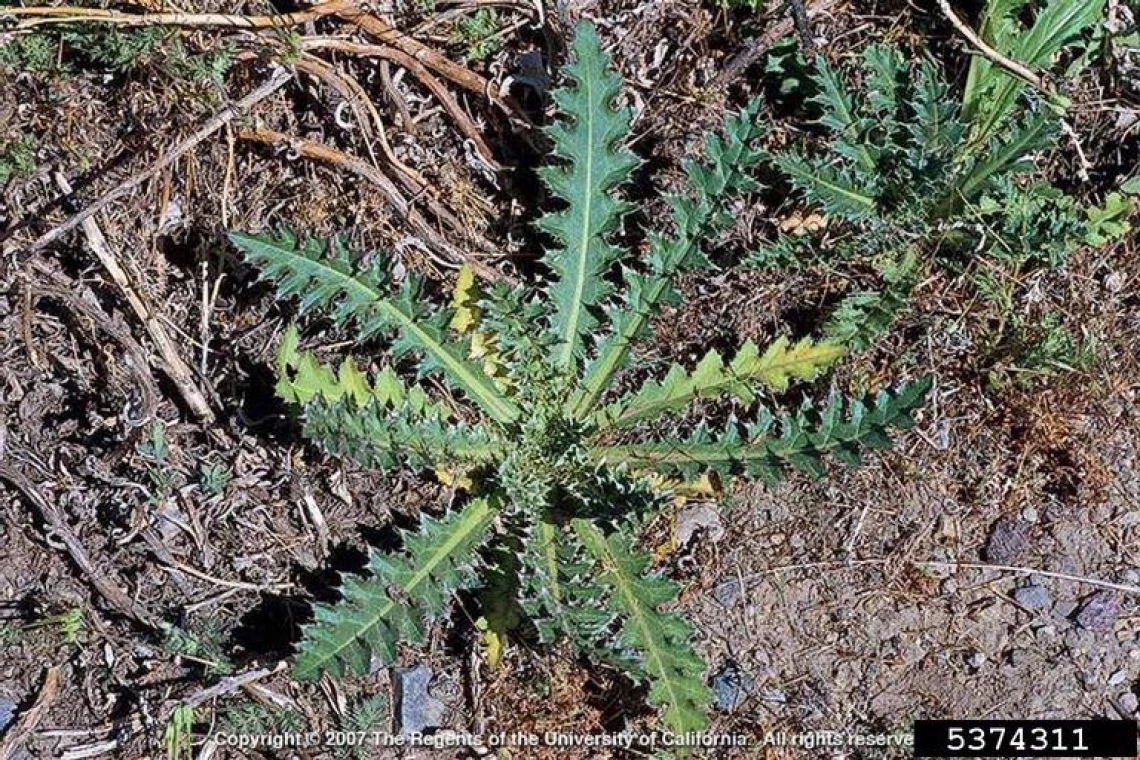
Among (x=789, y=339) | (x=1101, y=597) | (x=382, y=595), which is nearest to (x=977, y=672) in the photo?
(x=1101, y=597)

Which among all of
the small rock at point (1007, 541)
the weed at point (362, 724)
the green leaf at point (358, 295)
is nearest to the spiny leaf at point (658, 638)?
the green leaf at point (358, 295)

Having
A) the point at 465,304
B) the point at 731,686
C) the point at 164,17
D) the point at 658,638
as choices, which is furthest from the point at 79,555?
the point at 731,686

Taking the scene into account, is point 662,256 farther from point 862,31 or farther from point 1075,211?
point 1075,211

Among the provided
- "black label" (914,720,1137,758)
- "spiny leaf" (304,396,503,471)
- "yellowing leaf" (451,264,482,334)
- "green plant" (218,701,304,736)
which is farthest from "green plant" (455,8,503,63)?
"black label" (914,720,1137,758)

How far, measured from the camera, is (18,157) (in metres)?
3.57

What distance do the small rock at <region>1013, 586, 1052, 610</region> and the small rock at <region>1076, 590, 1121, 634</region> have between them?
93 mm

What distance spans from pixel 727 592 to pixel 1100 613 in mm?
998

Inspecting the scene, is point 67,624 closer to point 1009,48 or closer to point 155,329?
point 155,329

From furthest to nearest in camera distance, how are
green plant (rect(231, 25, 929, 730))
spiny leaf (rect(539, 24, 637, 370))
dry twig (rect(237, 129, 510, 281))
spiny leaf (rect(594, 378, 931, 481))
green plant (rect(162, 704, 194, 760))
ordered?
dry twig (rect(237, 129, 510, 281)) < green plant (rect(162, 704, 194, 760)) < spiny leaf (rect(539, 24, 637, 370)) < green plant (rect(231, 25, 929, 730)) < spiny leaf (rect(594, 378, 931, 481))

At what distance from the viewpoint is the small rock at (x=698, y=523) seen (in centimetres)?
349

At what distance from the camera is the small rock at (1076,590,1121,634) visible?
338 centimetres

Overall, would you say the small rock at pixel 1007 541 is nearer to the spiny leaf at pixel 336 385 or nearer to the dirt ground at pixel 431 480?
the dirt ground at pixel 431 480

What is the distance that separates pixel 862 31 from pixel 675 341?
104cm

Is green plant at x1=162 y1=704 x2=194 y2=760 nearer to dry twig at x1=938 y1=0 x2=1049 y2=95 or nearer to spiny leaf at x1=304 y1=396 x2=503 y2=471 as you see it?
spiny leaf at x1=304 y1=396 x2=503 y2=471
